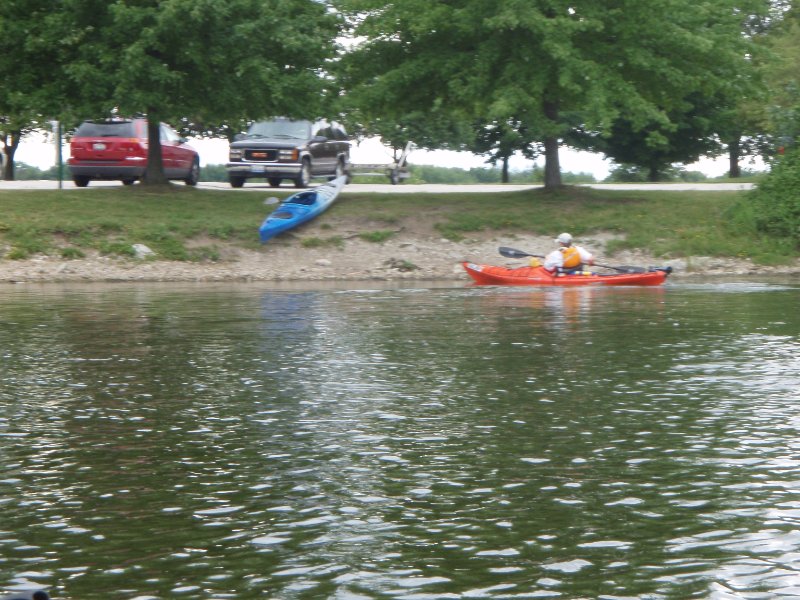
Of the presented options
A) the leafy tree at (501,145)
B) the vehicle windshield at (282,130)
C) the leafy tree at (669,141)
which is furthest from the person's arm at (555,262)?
the leafy tree at (501,145)

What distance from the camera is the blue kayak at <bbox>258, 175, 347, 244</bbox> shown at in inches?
1341

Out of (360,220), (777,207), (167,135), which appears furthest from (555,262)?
(167,135)

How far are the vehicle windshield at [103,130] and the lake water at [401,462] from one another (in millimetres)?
18886

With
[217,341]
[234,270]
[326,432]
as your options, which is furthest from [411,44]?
[326,432]

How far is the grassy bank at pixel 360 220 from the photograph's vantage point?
33438 mm

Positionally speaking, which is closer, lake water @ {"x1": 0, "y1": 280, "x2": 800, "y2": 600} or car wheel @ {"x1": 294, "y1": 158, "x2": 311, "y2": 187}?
lake water @ {"x1": 0, "y1": 280, "x2": 800, "y2": 600}

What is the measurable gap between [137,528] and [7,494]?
1.48m

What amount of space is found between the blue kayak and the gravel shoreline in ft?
1.46

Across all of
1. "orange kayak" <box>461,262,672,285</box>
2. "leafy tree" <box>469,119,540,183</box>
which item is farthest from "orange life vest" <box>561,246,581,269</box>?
"leafy tree" <box>469,119,540,183</box>

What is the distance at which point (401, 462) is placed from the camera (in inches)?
416

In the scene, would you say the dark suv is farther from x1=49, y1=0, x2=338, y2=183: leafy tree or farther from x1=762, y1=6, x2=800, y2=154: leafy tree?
x1=762, y1=6, x2=800, y2=154: leafy tree

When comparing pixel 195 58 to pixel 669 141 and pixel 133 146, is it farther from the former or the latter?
pixel 669 141

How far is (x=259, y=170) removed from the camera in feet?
131

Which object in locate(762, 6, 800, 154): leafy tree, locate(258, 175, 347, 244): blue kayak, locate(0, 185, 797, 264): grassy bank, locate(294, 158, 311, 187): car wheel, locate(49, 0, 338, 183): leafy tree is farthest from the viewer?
locate(294, 158, 311, 187): car wheel
